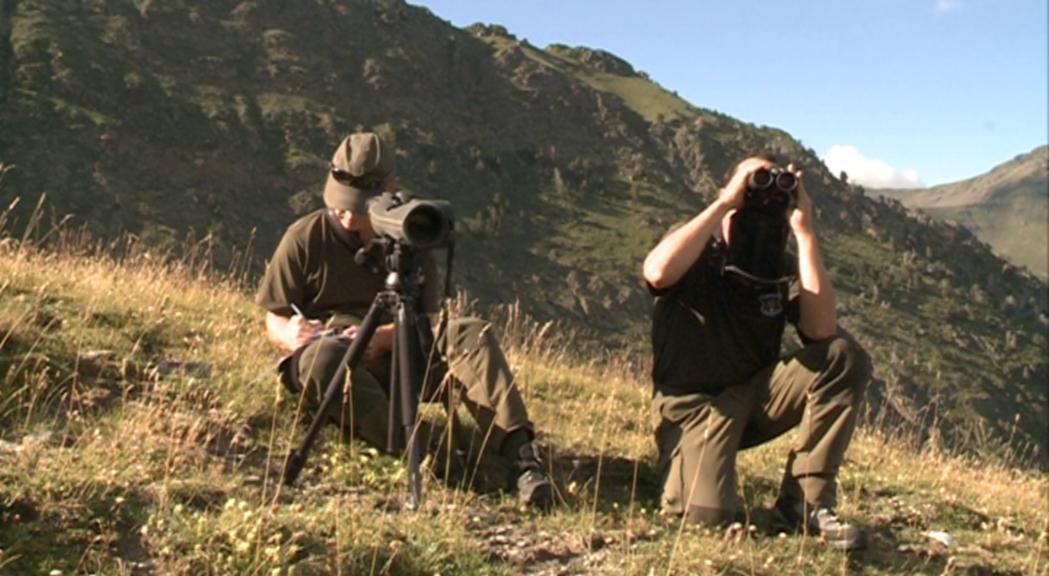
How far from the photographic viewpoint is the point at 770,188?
389 centimetres

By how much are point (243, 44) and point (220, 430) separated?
93282 mm

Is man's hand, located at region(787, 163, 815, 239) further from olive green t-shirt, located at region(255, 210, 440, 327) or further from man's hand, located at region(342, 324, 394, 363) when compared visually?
man's hand, located at region(342, 324, 394, 363)

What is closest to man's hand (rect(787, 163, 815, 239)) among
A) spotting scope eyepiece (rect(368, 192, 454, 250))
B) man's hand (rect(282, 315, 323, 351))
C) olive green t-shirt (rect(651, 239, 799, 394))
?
olive green t-shirt (rect(651, 239, 799, 394))

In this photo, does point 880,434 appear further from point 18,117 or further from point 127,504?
point 18,117

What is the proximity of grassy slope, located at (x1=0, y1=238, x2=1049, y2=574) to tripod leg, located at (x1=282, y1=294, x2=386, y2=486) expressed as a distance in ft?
0.33

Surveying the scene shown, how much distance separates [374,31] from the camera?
366ft

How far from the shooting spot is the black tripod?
3.39 m

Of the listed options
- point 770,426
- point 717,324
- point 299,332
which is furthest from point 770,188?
point 299,332

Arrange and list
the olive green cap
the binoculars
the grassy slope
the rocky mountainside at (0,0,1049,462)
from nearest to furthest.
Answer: the grassy slope, the binoculars, the olive green cap, the rocky mountainside at (0,0,1049,462)

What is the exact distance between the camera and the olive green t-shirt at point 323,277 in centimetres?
410

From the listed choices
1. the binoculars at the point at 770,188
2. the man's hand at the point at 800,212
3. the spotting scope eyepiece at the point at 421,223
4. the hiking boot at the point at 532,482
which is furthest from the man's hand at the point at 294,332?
the man's hand at the point at 800,212

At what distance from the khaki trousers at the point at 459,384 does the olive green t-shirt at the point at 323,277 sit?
239 mm

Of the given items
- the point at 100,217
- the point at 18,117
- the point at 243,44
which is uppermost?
the point at 243,44

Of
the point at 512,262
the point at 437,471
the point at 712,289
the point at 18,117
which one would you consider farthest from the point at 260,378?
the point at 512,262
